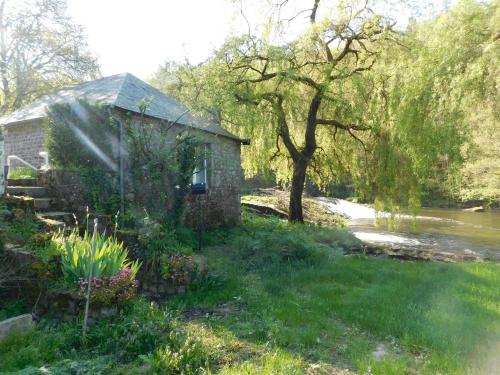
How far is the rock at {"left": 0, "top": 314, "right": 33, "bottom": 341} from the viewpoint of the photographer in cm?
380

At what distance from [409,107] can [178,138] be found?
6032 mm

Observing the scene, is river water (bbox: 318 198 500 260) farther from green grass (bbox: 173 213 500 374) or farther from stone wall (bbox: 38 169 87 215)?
stone wall (bbox: 38 169 87 215)

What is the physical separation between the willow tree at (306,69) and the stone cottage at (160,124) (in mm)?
1275

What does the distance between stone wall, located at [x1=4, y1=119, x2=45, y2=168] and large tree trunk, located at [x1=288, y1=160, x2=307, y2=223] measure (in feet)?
28.2

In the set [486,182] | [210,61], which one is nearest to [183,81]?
[210,61]

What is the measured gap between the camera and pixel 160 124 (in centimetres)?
994

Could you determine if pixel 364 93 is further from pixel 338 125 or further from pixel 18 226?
pixel 18 226

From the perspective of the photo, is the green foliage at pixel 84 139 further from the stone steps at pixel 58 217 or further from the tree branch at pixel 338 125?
the tree branch at pixel 338 125

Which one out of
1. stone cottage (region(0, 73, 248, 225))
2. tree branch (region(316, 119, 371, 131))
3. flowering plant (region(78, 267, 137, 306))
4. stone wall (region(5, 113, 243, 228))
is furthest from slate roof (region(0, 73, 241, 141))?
flowering plant (region(78, 267, 137, 306))

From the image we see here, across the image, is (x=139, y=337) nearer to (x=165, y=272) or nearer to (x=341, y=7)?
(x=165, y=272)

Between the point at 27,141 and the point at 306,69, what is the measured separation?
9447 mm

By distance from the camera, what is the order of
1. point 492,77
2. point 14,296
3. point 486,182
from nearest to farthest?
point 14,296
point 492,77
point 486,182

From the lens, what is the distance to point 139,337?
3.86 meters

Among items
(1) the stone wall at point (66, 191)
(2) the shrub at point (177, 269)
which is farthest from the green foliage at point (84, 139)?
(2) the shrub at point (177, 269)
